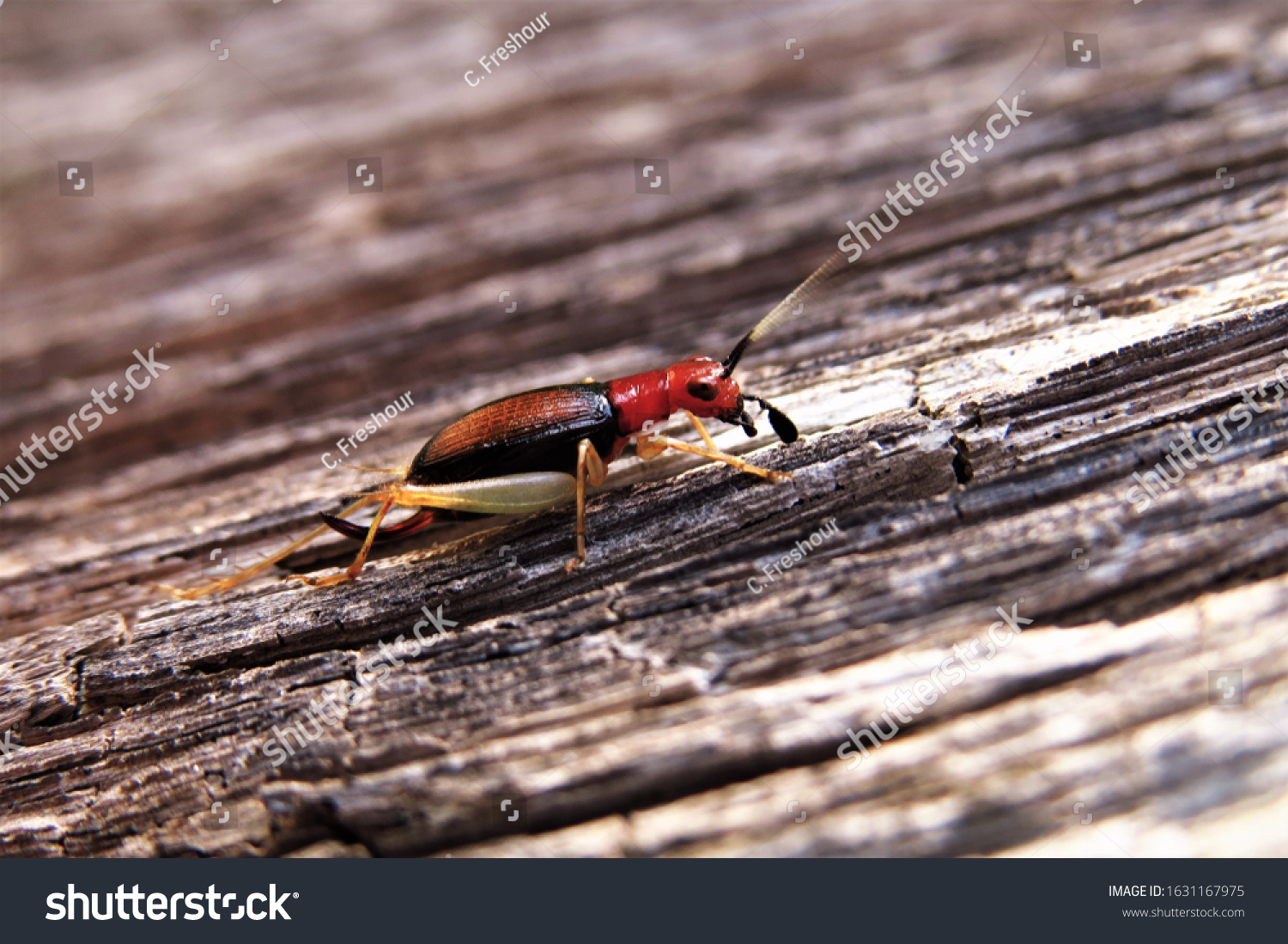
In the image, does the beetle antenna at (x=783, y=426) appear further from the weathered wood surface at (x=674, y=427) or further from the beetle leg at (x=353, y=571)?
the beetle leg at (x=353, y=571)

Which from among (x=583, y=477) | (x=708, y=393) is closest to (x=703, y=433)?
(x=708, y=393)

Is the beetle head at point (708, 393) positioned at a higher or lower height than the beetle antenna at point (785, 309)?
lower

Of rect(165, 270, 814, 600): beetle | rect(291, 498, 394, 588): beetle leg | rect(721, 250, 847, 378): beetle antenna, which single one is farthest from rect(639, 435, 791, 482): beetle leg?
rect(291, 498, 394, 588): beetle leg

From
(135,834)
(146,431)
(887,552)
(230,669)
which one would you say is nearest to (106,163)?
(146,431)

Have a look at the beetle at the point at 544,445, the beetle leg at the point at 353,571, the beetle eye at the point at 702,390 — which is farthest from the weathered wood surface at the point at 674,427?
the beetle eye at the point at 702,390

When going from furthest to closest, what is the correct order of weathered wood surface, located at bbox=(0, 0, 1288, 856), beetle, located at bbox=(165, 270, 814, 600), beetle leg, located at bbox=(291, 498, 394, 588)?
beetle, located at bbox=(165, 270, 814, 600), beetle leg, located at bbox=(291, 498, 394, 588), weathered wood surface, located at bbox=(0, 0, 1288, 856)

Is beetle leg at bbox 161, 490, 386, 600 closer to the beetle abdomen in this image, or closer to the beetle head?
the beetle abdomen

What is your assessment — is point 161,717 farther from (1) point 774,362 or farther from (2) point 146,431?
(1) point 774,362
